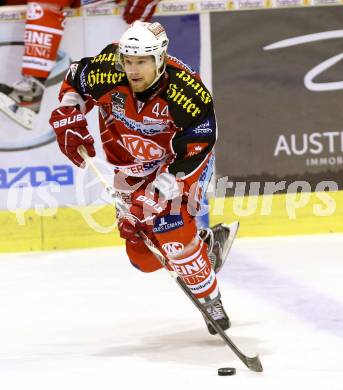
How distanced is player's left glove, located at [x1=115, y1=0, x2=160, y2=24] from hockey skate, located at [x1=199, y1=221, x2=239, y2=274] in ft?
5.15

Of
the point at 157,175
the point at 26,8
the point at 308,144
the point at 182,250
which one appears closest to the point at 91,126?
the point at 26,8

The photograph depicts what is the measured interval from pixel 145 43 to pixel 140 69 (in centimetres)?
10

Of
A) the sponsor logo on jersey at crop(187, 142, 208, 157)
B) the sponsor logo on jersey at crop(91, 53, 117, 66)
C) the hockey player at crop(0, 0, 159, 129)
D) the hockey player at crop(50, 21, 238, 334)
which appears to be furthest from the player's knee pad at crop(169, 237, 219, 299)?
the hockey player at crop(0, 0, 159, 129)

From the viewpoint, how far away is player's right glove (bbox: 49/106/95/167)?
460 cm

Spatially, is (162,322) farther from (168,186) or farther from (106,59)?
(106,59)

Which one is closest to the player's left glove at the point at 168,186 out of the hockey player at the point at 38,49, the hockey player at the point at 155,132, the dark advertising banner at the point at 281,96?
the hockey player at the point at 155,132

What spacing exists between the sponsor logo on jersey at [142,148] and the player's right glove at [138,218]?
0.53 ft

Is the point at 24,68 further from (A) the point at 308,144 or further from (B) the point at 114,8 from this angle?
(A) the point at 308,144

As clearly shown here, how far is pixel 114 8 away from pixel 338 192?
1.70 metres

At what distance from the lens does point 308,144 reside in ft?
22.0

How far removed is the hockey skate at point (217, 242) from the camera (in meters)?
5.10

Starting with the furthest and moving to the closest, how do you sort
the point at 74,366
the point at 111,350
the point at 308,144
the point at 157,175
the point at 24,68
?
1. the point at 308,144
2. the point at 24,68
3. the point at 157,175
4. the point at 111,350
5. the point at 74,366

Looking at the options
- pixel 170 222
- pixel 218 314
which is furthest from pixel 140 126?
pixel 218 314

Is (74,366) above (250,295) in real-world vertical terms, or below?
above
